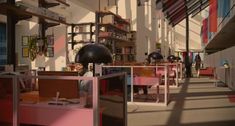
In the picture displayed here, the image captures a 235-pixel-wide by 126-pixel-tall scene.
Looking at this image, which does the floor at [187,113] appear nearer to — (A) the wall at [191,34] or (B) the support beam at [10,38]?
(B) the support beam at [10,38]

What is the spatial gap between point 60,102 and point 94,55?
66 centimetres

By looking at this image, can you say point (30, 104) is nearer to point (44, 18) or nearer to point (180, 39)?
point (44, 18)

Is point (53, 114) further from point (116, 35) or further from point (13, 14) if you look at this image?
point (116, 35)

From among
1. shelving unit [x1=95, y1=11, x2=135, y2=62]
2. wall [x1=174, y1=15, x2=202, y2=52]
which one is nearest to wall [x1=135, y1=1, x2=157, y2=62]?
shelving unit [x1=95, y1=11, x2=135, y2=62]

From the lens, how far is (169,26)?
26.3m

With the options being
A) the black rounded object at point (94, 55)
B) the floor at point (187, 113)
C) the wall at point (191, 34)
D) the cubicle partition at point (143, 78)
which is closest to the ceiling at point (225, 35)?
the floor at point (187, 113)

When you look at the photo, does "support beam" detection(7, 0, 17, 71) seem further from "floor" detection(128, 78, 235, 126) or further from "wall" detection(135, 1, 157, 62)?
"wall" detection(135, 1, 157, 62)

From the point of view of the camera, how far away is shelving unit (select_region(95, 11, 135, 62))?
8.85 m

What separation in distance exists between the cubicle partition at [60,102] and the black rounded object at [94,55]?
0.23 m

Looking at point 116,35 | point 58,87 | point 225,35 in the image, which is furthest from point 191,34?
point 58,87

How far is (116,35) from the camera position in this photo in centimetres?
953

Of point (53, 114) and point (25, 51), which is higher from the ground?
point (25, 51)

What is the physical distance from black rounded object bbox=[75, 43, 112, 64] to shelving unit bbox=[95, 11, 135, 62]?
14.3 ft

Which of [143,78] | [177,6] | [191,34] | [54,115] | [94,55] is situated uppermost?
[177,6]
